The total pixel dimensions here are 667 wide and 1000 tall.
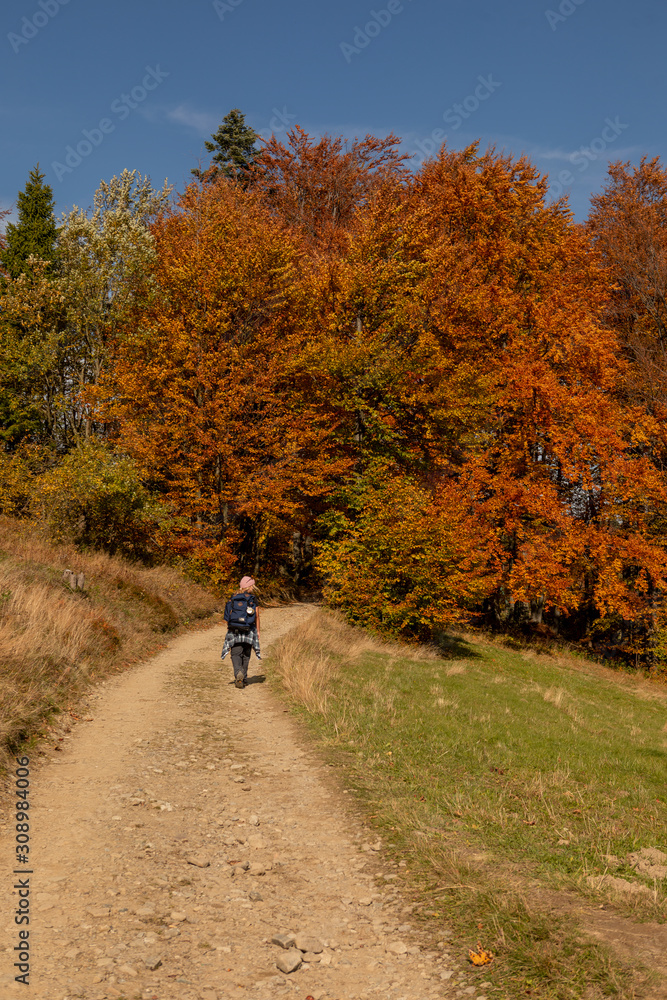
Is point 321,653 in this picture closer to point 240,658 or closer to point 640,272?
point 240,658

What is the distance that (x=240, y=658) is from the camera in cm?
1234

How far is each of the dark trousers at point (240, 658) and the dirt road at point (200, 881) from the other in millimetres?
3222

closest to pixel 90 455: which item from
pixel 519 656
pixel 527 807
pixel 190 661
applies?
pixel 190 661

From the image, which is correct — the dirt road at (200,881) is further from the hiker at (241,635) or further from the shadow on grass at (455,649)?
the shadow on grass at (455,649)

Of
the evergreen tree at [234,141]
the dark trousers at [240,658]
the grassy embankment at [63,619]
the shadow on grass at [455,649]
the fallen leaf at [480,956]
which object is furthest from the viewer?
the evergreen tree at [234,141]

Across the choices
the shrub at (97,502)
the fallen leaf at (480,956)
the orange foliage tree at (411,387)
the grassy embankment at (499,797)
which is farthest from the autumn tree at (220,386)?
the fallen leaf at (480,956)

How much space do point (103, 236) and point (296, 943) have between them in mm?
29443

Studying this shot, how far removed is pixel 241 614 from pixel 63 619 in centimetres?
319

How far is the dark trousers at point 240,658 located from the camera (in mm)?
12320

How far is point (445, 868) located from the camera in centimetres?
536

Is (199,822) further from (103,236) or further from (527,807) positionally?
(103,236)

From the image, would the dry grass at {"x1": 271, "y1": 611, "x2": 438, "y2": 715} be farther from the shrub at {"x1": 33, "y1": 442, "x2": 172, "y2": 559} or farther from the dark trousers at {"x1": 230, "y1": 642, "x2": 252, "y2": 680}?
the shrub at {"x1": 33, "y1": 442, "x2": 172, "y2": 559}

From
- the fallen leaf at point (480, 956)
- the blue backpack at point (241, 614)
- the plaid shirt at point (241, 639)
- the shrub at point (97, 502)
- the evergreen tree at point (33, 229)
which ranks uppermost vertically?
the evergreen tree at point (33, 229)

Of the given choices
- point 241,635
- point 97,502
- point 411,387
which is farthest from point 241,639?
point 411,387
